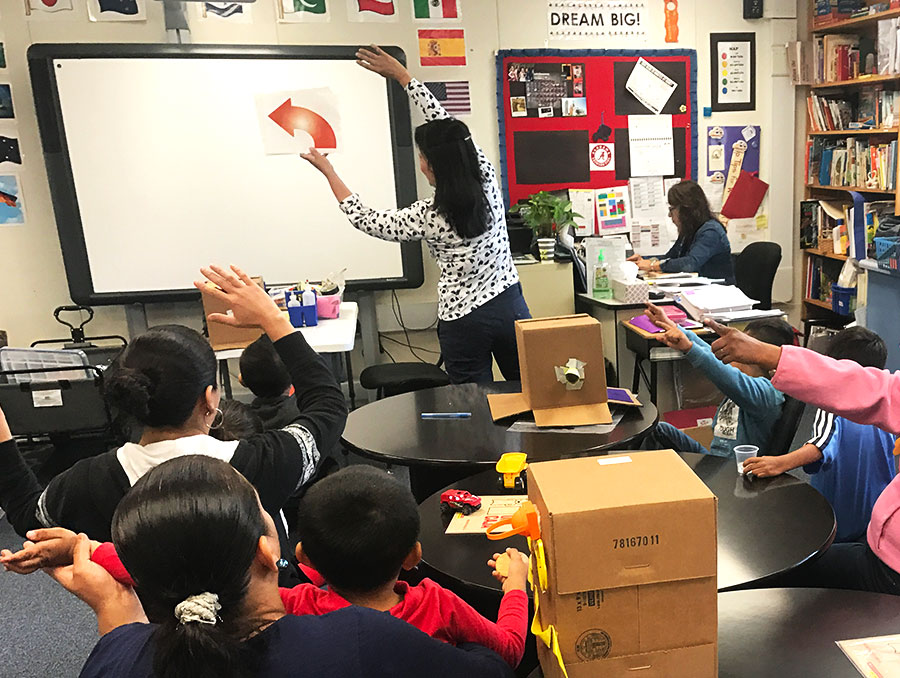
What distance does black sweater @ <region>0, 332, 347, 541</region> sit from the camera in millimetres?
1202

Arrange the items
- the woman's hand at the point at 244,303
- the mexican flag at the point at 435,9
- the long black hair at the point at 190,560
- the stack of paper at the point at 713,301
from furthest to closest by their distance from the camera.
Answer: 1. the mexican flag at the point at 435,9
2. the stack of paper at the point at 713,301
3. the woman's hand at the point at 244,303
4. the long black hair at the point at 190,560

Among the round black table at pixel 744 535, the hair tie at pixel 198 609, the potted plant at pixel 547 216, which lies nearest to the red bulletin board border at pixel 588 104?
the potted plant at pixel 547 216

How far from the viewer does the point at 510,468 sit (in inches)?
63.8

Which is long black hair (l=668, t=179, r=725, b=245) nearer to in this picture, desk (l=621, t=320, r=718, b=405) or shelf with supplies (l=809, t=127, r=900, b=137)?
desk (l=621, t=320, r=718, b=405)

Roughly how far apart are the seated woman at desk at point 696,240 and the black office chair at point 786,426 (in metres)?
2.09

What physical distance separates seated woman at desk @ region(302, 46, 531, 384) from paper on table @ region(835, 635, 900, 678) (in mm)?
1787

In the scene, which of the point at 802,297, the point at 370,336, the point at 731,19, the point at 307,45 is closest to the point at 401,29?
the point at 307,45

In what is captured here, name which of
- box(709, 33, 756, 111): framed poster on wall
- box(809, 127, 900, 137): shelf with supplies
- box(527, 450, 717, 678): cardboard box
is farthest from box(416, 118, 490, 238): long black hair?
box(809, 127, 900, 137): shelf with supplies

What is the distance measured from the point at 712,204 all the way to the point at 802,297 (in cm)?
96

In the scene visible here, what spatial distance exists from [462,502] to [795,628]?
0.68m

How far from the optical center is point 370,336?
4344 mm

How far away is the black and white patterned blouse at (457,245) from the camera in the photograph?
270cm

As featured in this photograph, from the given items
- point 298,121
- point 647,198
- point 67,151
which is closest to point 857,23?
point 647,198

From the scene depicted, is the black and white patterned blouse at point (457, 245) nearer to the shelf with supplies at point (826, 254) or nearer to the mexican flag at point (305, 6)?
the mexican flag at point (305, 6)
